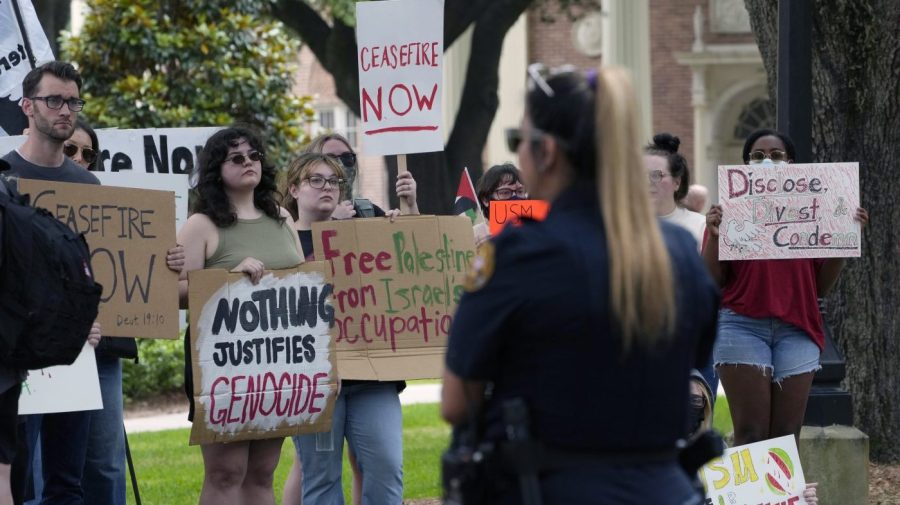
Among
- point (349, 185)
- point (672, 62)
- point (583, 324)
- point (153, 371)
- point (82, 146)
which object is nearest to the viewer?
point (583, 324)

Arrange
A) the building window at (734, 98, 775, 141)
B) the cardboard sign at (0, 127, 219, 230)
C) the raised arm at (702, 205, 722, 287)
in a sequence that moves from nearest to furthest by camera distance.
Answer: the raised arm at (702, 205, 722, 287) → the cardboard sign at (0, 127, 219, 230) → the building window at (734, 98, 775, 141)

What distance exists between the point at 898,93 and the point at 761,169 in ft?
9.72

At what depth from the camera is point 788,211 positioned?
21.1 feet

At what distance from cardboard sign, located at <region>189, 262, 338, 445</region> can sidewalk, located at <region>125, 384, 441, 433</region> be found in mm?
6407

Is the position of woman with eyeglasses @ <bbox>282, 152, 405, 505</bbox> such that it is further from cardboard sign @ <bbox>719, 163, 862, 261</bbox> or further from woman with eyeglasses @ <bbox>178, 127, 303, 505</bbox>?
cardboard sign @ <bbox>719, 163, 862, 261</bbox>

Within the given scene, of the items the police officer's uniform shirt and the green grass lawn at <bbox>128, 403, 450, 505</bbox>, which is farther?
the green grass lawn at <bbox>128, 403, 450, 505</bbox>

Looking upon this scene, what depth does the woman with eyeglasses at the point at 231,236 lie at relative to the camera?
18.6ft

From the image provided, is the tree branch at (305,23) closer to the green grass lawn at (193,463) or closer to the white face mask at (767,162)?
the green grass lawn at (193,463)

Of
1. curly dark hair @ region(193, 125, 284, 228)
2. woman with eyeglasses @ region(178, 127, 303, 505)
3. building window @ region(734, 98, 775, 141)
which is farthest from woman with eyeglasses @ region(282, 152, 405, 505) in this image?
building window @ region(734, 98, 775, 141)

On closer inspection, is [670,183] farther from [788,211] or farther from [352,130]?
[352,130]

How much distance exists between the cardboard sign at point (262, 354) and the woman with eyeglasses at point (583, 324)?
2.80 m

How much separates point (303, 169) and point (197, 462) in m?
4.76

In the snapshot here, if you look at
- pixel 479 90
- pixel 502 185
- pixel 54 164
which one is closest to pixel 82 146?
pixel 54 164

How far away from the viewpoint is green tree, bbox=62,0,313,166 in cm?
1417
